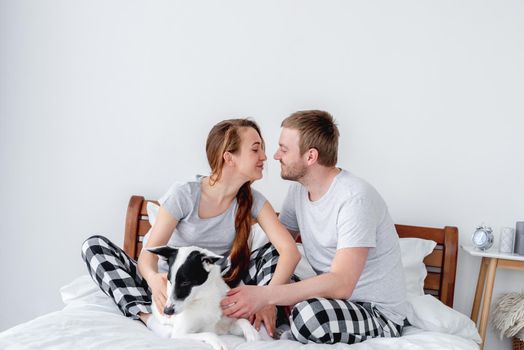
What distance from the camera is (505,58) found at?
268 centimetres

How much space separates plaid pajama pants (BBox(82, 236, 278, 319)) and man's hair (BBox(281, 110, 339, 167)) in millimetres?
415

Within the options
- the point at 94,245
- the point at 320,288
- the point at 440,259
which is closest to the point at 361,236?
the point at 320,288

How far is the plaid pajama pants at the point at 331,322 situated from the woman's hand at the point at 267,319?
0.32 ft

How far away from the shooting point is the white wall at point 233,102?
270 cm

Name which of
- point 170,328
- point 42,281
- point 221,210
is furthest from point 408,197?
point 42,281

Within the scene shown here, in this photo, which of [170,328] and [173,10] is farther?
[173,10]

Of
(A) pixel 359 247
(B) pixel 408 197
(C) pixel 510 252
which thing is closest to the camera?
(A) pixel 359 247

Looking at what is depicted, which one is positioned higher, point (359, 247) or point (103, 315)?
point (359, 247)

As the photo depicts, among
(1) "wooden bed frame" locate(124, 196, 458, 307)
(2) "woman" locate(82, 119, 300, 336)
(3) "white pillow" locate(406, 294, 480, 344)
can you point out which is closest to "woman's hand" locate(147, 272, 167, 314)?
(2) "woman" locate(82, 119, 300, 336)

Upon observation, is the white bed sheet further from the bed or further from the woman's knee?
the woman's knee

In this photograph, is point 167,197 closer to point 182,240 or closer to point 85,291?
point 182,240

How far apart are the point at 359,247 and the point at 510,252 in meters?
0.99

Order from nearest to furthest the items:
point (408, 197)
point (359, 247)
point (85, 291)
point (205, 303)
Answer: point (205, 303), point (359, 247), point (85, 291), point (408, 197)

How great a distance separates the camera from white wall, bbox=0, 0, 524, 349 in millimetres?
2703
